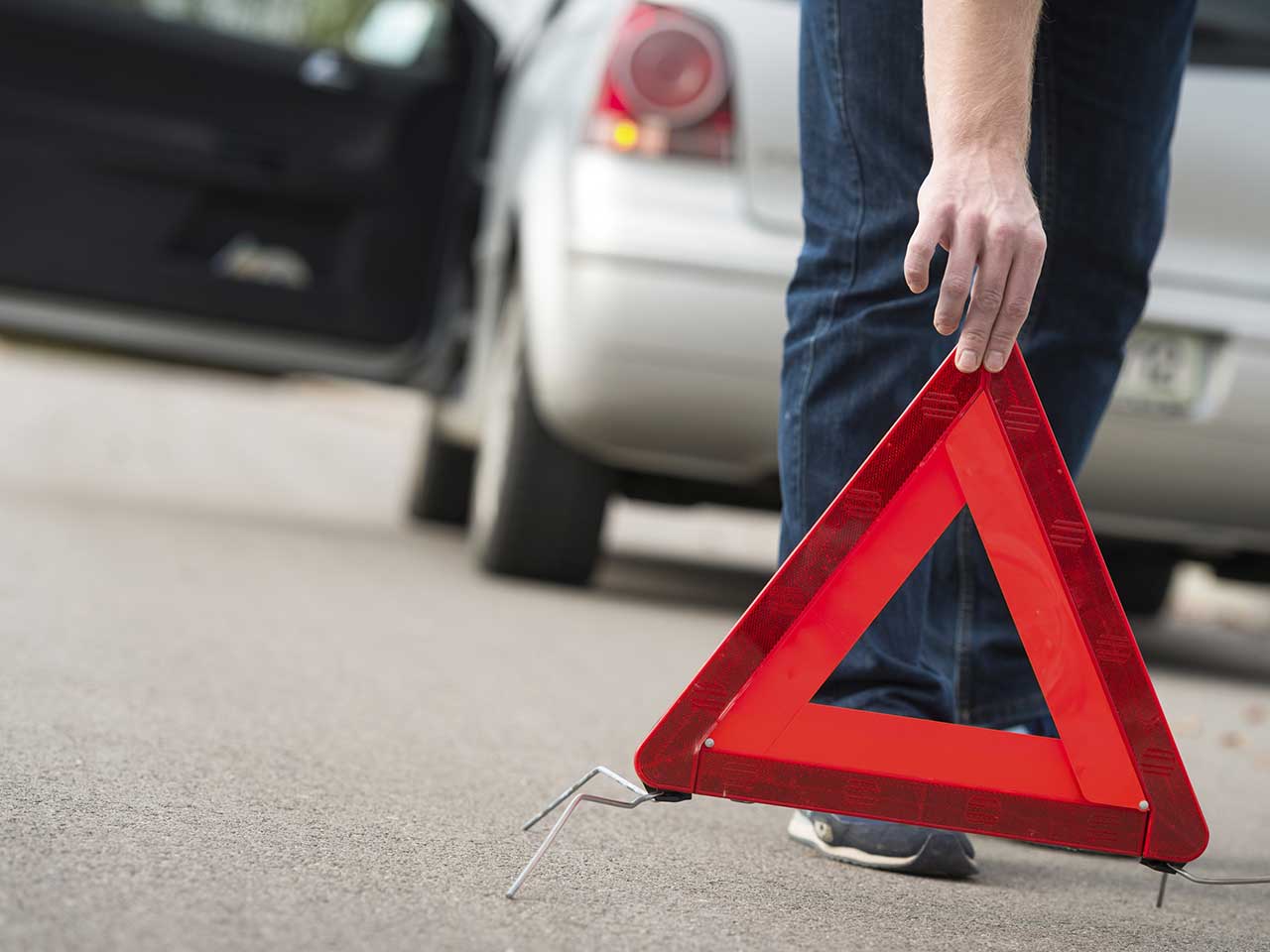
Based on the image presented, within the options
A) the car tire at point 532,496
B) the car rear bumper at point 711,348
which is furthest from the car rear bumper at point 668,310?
the car tire at point 532,496

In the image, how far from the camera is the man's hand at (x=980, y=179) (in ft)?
5.89

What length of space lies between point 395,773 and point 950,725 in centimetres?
76

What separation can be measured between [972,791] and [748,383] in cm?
204

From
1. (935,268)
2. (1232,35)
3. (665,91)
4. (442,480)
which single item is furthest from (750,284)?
(442,480)

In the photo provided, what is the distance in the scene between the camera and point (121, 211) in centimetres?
498

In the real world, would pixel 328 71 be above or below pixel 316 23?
below

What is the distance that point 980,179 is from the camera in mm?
1828

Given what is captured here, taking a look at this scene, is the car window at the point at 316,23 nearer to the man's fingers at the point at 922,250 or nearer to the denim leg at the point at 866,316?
the denim leg at the point at 866,316

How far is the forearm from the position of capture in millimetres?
1857

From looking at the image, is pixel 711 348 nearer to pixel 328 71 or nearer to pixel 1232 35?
pixel 1232 35

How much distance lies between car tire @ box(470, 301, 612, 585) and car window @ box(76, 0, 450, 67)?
3.35ft

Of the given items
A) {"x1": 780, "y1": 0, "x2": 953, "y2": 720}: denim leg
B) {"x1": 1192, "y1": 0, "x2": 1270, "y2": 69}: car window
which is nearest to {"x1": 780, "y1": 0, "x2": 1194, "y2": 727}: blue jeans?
{"x1": 780, "y1": 0, "x2": 953, "y2": 720}: denim leg

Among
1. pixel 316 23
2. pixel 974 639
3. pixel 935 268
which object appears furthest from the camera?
pixel 316 23

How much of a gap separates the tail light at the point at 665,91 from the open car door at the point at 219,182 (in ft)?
3.82
